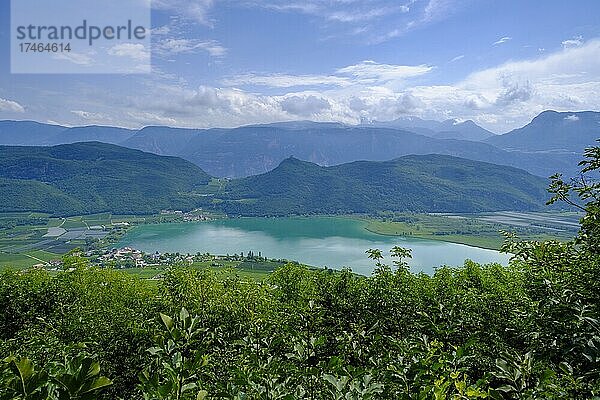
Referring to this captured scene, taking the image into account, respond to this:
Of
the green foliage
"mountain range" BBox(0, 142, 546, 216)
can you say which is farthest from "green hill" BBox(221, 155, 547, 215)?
the green foliage

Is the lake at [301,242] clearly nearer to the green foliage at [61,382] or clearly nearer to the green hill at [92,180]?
the green hill at [92,180]

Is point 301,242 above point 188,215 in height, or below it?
below

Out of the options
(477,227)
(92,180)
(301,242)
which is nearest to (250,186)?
(92,180)

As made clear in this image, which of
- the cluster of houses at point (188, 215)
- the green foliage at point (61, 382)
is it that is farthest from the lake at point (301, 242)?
the green foliage at point (61, 382)

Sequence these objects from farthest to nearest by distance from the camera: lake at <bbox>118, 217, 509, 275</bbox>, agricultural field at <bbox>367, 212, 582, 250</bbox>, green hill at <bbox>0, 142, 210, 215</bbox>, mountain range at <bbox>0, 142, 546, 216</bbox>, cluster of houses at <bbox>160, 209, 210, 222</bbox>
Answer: mountain range at <bbox>0, 142, 546, 216</bbox>, green hill at <bbox>0, 142, 210, 215</bbox>, cluster of houses at <bbox>160, 209, 210, 222</bbox>, agricultural field at <bbox>367, 212, 582, 250</bbox>, lake at <bbox>118, 217, 509, 275</bbox>

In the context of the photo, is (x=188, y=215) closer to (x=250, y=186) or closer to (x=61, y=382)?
(x=250, y=186)

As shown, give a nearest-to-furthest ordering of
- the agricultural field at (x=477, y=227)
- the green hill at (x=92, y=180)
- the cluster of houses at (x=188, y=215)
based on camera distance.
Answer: the agricultural field at (x=477, y=227), the cluster of houses at (x=188, y=215), the green hill at (x=92, y=180)

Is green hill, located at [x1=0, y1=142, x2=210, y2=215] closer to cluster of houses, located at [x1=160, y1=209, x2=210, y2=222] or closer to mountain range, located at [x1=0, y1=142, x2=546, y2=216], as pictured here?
mountain range, located at [x1=0, y1=142, x2=546, y2=216]
